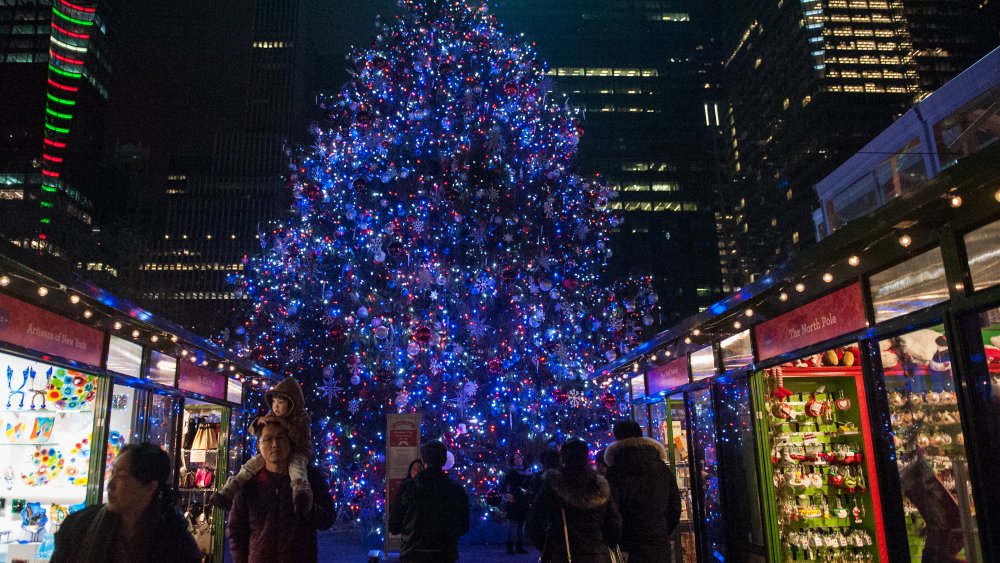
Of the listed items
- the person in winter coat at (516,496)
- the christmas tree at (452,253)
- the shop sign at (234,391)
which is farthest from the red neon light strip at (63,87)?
the person in winter coat at (516,496)

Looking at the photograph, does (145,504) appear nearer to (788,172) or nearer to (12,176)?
(12,176)

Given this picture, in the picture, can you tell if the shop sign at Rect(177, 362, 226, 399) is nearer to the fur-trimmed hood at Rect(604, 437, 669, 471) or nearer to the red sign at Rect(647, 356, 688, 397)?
the fur-trimmed hood at Rect(604, 437, 669, 471)

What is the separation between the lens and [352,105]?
1222 cm

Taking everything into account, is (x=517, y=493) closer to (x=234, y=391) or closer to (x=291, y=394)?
(x=234, y=391)

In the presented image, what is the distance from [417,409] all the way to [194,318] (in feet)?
77.5

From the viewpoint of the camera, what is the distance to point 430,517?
169 inches

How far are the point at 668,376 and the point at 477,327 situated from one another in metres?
3.47

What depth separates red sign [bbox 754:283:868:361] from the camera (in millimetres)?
4906

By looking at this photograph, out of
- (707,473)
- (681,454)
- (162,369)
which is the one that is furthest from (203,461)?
(707,473)

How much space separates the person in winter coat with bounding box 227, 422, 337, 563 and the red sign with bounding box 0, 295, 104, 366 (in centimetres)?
287

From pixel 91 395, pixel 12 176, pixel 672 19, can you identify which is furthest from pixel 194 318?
pixel 672 19

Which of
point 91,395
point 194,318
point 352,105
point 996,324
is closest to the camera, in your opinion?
point 996,324

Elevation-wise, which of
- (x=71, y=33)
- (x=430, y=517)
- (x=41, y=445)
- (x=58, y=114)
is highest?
(x=71, y=33)

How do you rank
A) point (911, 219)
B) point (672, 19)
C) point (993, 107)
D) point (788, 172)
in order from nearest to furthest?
point (911, 219) → point (993, 107) → point (788, 172) → point (672, 19)
